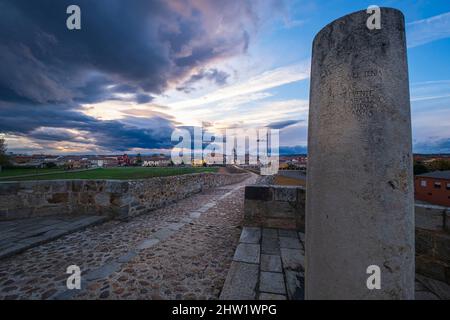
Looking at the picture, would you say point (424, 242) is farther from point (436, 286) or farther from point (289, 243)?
point (289, 243)

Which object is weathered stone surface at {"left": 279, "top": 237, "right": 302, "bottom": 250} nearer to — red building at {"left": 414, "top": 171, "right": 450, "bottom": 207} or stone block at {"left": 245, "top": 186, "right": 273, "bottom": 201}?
stone block at {"left": 245, "top": 186, "right": 273, "bottom": 201}

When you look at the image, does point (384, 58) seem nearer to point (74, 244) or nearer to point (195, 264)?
point (195, 264)

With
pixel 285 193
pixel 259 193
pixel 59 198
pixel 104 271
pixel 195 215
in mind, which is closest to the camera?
pixel 104 271

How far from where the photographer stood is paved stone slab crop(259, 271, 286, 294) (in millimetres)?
2346

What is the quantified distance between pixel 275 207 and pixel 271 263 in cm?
158

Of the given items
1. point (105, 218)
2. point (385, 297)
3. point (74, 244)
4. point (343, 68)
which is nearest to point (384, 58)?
point (343, 68)

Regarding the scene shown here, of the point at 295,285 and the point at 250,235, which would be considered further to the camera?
the point at 250,235

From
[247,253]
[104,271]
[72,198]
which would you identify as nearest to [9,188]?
[72,198]

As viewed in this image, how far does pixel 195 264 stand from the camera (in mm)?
3111

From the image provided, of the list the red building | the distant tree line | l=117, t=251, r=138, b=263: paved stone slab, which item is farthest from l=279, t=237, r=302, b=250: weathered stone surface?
the distant tree line

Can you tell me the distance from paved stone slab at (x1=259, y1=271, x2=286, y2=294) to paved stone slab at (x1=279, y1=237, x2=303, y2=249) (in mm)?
899

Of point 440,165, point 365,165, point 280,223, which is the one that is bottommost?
point 280,223

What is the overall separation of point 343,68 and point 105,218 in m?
6.05

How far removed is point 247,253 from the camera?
3238 mm
